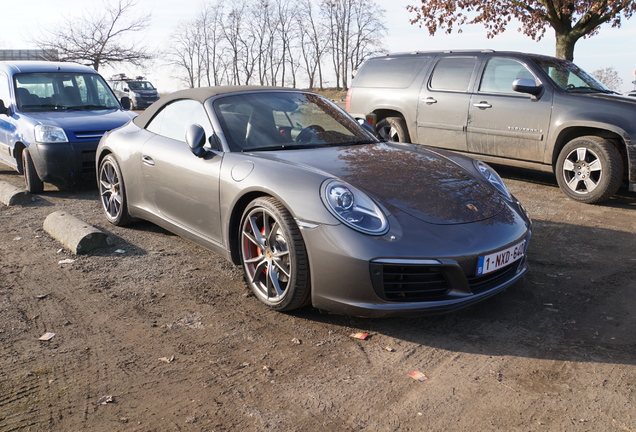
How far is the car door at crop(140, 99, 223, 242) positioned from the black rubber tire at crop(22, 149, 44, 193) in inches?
124

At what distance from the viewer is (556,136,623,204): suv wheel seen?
647 centimetres

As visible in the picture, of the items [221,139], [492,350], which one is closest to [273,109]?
[221,139]

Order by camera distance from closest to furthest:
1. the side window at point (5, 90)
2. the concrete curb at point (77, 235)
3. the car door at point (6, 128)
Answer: the concrete curb at point (77, 235) < the car door at point (6, 128) < the side window at point (5, 90)

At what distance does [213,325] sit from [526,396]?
1.84 m

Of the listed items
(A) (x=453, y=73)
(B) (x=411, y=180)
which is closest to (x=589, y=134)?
(A) (x=453, y=73)

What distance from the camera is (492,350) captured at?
3.12 m

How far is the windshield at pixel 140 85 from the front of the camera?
32312mm

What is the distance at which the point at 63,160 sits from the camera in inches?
282

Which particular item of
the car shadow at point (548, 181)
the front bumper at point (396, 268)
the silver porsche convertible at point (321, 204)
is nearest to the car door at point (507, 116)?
the car shadow at point (548, 181)

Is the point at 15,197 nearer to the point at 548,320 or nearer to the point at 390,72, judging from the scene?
the point at 390,72

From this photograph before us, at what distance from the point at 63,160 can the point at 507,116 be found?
576 cm

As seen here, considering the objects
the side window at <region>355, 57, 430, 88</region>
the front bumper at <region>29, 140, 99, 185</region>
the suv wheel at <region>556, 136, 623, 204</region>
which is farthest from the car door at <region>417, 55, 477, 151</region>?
the front bumper at <region>29, 140, 99, 185</region>

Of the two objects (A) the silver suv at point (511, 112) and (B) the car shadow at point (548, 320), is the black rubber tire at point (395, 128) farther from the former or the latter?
(B) the car shadow at point (548, 320)

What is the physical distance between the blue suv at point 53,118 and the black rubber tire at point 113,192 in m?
1.63
